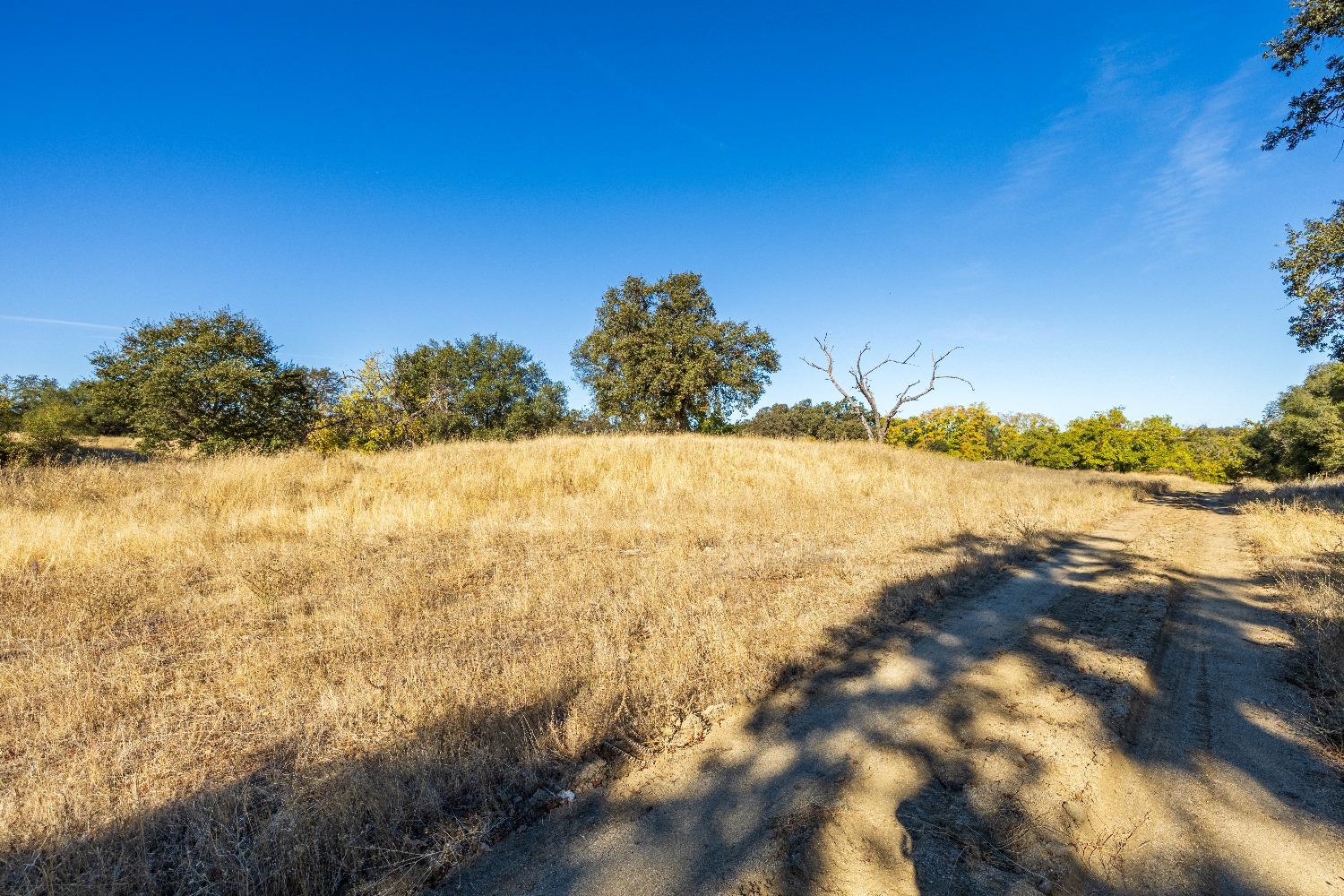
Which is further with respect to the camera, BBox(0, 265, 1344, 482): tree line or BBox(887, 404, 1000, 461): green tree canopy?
BBox(887, 404, 1000, 461): green tree canopy

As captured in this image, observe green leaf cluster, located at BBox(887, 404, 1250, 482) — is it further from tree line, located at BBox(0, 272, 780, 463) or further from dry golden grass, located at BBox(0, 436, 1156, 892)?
dry golden grass, located at BBox(0, 436, 1156, 892)

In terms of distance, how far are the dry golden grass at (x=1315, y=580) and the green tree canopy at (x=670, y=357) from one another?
23.4 m

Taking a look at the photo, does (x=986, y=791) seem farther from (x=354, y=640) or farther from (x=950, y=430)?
(x=950, y=430)

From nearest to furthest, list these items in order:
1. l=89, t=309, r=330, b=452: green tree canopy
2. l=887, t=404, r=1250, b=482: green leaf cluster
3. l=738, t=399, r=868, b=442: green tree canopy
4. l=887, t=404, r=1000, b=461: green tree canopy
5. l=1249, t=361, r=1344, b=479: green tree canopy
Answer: l=89, t=309, r=330, b=452: green tree canopy
l=1249, t=361, r=1344, b=479: green tree canopy
l=887, t=404, r=1250, b=482: green leaf cluster
l=887, t=404, r=1000, b=461: green tree canopy
l=738, t=399, r=868, b=442: green tree canopy

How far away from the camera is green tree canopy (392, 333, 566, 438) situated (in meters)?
38.6

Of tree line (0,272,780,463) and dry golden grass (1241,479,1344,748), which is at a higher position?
tree line (0,272,780,463)

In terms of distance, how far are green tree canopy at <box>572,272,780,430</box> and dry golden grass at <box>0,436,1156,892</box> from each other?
66.3 ft

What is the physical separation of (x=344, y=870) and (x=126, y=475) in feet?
40.5

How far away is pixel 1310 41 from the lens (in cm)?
1064

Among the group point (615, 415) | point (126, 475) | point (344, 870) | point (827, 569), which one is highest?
point (615, 415)

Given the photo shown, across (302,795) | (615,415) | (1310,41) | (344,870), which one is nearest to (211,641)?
(302,795)

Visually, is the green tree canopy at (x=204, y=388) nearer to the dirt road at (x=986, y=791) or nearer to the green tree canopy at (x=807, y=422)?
the dirt road at (x=986, y=791)

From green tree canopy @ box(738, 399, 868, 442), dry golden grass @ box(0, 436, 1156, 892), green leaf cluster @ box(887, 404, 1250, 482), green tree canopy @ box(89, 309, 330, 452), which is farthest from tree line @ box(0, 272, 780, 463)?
green tree canopy @ box(738, 399, 868, 442)

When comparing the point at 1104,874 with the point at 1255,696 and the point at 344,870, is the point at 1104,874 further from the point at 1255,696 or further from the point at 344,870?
the point at 344,870
